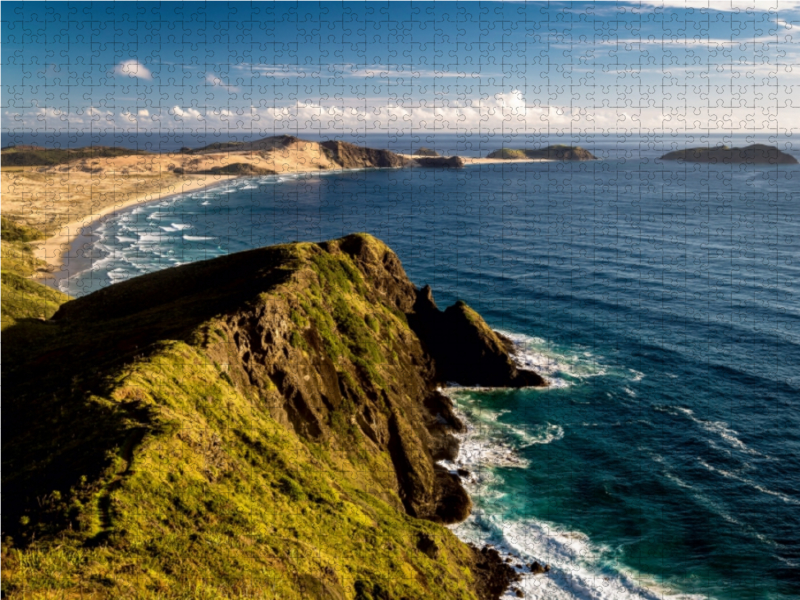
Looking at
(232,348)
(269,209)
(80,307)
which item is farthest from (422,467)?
(269,209)

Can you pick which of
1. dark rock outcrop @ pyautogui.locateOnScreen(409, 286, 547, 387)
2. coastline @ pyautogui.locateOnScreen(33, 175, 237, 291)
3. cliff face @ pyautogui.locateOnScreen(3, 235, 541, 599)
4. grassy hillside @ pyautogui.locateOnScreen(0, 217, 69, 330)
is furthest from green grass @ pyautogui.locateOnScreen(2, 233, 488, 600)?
coastline @ pyautogui.locateOnScreen(33, 175, 237, 291)

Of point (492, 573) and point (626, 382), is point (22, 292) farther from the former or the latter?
point (626, 382)

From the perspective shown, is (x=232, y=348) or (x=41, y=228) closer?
(x=232, y=348)

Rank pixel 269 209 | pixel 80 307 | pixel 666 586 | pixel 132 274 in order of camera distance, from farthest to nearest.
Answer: pixel 269 209, pixel 132 274, pixel 80 307, pixel 666 586

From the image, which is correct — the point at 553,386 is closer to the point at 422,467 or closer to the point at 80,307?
the point at 422,467

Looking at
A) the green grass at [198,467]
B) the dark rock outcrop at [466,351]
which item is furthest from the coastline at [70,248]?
the dark rock outcrop at [466,351]

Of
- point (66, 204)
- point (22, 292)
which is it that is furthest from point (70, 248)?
point (22, 292)
